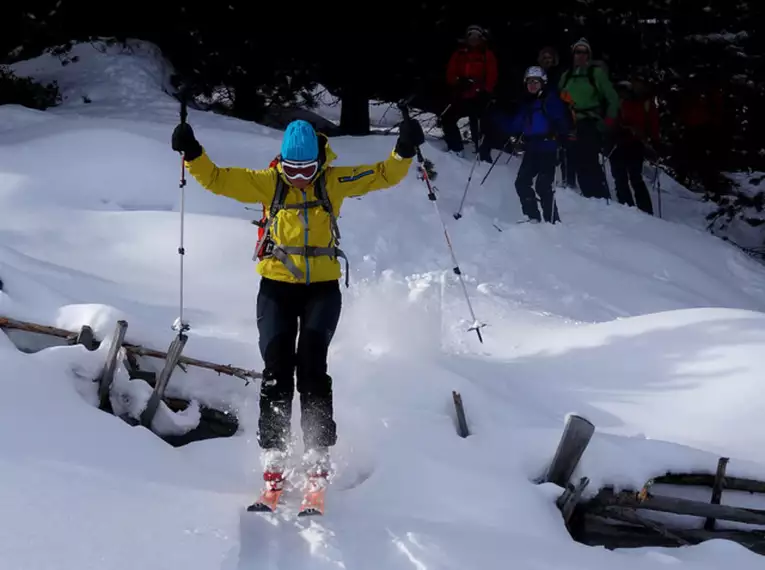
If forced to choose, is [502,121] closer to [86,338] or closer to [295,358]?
[86,338]

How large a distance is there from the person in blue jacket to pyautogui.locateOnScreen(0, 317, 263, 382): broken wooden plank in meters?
7.03

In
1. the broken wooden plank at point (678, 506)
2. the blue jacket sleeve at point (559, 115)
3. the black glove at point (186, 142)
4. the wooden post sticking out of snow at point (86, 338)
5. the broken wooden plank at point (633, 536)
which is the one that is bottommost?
the broken wooden plank at point (633, 536)

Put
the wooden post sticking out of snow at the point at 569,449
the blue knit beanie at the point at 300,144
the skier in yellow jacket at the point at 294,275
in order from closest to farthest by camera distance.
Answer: the blue knit beanie at the point at 300,144
the skier in yellow jacket at the point at 294,275
the wooden post sticking out of snow at the point at 569,449

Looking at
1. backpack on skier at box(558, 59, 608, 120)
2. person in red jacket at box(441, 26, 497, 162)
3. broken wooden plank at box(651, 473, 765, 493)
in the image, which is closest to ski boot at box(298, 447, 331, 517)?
broken wooden plank at box(651, 473, 765, 493)

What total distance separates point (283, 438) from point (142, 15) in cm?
1016

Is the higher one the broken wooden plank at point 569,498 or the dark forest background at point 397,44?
the dark forest background at point 397,44

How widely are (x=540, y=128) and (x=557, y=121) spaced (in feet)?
0.96

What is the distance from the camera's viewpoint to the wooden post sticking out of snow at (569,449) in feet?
15.7

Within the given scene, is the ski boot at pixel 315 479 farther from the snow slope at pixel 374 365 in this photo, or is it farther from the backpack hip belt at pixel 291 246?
the backpack hip belt at pixel 291 246

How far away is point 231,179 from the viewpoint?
4.75m

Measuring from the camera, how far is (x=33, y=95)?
42.8 feet

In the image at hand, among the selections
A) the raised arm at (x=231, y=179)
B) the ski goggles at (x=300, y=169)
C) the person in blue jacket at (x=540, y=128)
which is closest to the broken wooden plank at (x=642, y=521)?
A: the ski goggles at (x=300, y=169)

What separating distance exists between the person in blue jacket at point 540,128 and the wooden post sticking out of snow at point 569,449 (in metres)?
7.16

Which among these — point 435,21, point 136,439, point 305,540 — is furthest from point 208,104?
point 305,540
